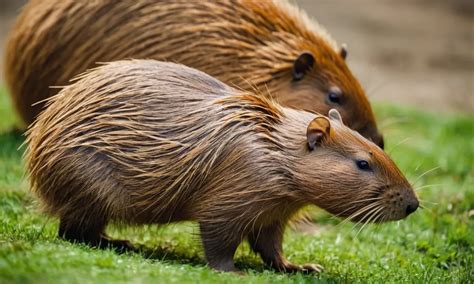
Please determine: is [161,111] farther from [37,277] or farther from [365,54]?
[365,54]

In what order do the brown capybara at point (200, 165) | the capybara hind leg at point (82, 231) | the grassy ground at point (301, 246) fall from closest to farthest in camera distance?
the grassy ground at point (301, 246), the brown capybara at point (200, 165), the capybara hind leg at point (82, 231)

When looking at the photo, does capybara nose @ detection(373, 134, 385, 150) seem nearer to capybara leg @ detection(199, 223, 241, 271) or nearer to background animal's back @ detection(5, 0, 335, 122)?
background animal's back @ detection(5, 0, 335, 122)

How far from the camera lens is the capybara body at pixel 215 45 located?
26.3ft

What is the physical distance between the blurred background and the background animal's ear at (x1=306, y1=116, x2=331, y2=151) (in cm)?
831

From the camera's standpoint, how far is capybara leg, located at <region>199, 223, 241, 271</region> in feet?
20.3

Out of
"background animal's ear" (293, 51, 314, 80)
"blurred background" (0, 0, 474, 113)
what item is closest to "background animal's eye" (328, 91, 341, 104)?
"background animal's ear" (293, 51, 314, 80)

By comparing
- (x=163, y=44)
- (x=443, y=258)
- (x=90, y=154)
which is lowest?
(x=443, y=258)

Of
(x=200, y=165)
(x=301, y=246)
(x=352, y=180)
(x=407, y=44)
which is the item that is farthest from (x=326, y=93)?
(x=407, y=44)

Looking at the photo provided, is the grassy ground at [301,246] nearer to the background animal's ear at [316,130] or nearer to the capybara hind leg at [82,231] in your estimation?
the capybara hind leg at [82,231]

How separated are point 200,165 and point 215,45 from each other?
7.55ft

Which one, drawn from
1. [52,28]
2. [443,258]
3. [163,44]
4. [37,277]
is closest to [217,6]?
[163,44]

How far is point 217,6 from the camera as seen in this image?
27.8 ft

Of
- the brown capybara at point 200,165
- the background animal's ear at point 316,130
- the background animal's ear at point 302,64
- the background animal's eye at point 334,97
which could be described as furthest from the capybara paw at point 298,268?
the background animal's ear at point 302,64

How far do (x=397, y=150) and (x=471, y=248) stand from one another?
3.14 metres
